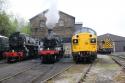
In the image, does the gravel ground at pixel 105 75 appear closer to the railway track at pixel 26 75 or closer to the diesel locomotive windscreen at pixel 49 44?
the railway track at pixel 26 75

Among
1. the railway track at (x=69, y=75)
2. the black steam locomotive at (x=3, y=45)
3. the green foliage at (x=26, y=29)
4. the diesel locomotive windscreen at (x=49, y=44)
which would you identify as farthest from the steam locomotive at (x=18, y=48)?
the green foliage at (x=26, y=29)

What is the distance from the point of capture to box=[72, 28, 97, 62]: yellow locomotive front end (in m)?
25.5

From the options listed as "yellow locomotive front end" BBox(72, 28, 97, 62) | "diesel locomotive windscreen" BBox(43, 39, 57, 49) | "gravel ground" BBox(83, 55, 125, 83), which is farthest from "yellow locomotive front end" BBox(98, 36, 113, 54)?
"gravel ground" BBox(83, 55, 125, 83)

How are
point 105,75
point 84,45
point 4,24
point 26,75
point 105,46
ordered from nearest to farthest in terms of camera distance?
point 105,75 → point 26,75 → point 84,45 → point 4,24 → point 105,46

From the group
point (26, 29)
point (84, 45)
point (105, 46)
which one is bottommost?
point (84, 45)

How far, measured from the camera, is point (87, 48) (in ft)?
83.8

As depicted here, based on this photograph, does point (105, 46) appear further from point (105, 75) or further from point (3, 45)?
point (105, 75)

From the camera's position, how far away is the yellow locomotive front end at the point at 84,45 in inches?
1005

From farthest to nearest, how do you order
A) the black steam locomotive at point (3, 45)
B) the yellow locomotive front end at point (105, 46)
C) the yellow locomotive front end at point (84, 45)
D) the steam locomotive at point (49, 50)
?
1. the yellow locomotive front end at point (105, 46)
2. the black steam locomotive at point (3, 45)
3. the steam locomotive at point (49, 50)
4. the yellow locomotive front end at point (84, 45)

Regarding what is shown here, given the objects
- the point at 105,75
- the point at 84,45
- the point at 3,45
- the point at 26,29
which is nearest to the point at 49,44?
the point at 84,45

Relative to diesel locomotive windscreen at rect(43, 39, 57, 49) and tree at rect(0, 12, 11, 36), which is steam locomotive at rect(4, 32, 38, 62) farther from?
tree at rect(0, 12, 11, 36)

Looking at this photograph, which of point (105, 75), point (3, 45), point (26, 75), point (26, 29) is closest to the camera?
point (105, 75)

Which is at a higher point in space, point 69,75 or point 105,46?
point 105,46

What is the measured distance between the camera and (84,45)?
25766mm
